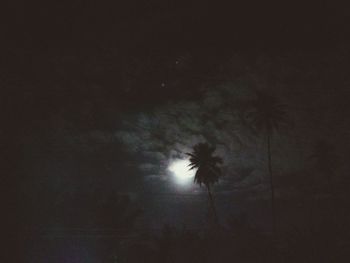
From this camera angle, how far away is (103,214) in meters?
90.5

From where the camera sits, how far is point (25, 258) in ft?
215

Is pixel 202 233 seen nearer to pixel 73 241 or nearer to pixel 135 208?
pixel 135 208

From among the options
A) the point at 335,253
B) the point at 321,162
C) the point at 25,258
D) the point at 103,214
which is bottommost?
the point at 25,258

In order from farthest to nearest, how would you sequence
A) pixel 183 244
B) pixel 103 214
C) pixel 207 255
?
pixel 103 214
pixel 183 244
pixel 207 255

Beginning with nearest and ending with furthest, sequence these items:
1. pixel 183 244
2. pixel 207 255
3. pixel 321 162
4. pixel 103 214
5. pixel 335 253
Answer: pixel 335 253, pixel 207 255, pixel 183 244, pixel 321 162, pixel 103 214

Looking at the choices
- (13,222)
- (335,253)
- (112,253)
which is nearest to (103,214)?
(112,253)

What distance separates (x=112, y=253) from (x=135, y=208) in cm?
1953

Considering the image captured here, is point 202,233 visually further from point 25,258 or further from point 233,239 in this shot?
point 25,258

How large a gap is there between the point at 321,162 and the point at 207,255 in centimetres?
3074

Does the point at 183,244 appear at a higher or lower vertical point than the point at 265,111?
lower

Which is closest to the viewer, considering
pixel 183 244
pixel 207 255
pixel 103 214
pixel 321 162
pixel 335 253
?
pixel 335 253

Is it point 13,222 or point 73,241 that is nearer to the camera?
point 13,222

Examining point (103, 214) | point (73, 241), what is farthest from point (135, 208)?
point (73, 241)

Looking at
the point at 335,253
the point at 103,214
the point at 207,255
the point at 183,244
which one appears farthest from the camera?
the point at 103,214
